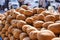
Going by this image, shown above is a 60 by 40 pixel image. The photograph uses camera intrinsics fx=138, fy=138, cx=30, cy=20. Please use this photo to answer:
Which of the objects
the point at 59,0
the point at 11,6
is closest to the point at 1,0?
the point at 11,6

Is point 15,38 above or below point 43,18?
below

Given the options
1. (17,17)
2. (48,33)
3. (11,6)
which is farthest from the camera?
(11,6)

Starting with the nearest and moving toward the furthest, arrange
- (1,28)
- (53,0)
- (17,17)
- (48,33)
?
(48,33), (17,17), (1,28), (53,0)

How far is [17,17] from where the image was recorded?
125 centimetres

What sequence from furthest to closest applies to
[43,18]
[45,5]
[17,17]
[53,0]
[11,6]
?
[11,6], [53,0], [45,5], [17,17], [43,18]

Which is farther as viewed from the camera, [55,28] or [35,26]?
[35,26]

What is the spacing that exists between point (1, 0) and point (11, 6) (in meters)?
0.24

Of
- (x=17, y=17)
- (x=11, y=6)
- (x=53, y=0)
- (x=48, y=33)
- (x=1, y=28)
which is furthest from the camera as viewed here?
(x=11, y=6)

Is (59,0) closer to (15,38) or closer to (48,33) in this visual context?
(15,38)

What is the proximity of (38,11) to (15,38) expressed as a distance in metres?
0.34

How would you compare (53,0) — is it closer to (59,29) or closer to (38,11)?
(38,11)

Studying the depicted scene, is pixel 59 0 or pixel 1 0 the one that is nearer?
pixel 59 0

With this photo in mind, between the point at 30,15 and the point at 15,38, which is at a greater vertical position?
the point at 30,15

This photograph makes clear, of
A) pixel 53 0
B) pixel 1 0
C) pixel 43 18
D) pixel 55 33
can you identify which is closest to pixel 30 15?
pixel 43 18
